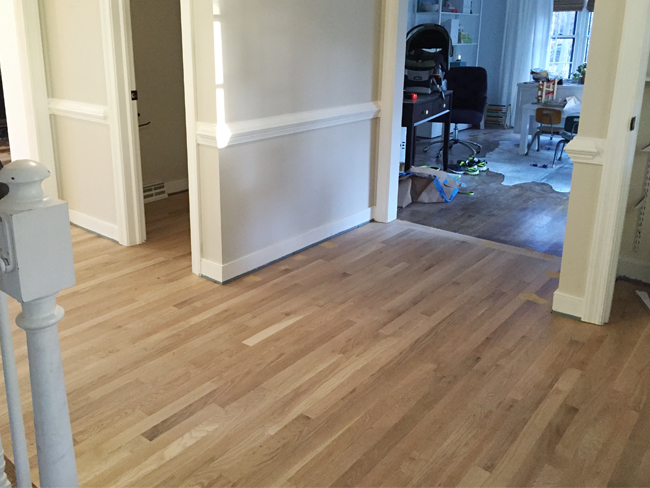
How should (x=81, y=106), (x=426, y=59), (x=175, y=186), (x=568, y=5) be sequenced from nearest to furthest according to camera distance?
(x=81, y=106) < (x=175, y=186) < (x=426, y=59) < (x=568, y=5)

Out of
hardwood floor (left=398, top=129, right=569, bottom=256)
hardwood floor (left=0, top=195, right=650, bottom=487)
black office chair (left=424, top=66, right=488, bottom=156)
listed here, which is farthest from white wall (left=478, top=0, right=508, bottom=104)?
hardwood floor (left=0, top=195, right=650, bottom=487)

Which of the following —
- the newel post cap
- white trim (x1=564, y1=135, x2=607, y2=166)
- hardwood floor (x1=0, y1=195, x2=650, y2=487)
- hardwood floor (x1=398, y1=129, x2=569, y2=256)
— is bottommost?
hardwood floor (x1=0, y1=195, x2=650, y2=487)

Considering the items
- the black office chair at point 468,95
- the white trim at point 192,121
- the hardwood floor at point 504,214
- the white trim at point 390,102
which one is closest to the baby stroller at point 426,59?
the black office chair at point 468,95

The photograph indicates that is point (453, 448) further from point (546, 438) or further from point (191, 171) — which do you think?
point (191, 171)

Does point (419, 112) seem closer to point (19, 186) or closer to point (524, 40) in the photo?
point (524, 40)

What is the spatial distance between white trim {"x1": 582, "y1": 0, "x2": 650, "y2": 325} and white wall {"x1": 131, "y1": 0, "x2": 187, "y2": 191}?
3.38 metres

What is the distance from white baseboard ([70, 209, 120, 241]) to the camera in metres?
4.09

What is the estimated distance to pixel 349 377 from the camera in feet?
8.37

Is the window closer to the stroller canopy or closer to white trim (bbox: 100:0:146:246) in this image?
the stroller canopy

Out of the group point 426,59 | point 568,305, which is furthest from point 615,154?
point 426,59

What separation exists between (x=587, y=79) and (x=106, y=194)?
296 cm

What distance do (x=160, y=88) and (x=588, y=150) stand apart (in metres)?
3.45

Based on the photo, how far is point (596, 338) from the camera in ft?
9.51

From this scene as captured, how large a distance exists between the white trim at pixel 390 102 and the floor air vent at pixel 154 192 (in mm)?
1827
